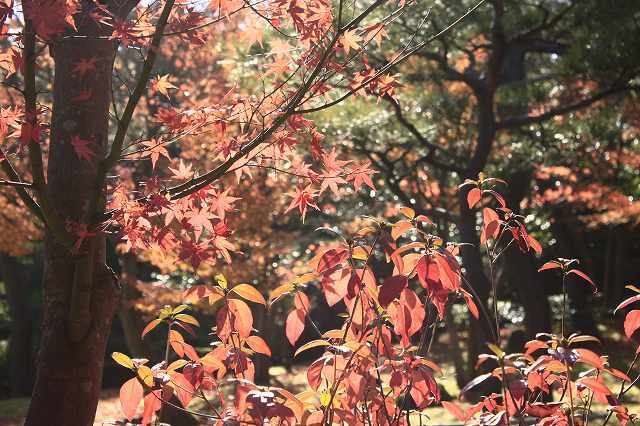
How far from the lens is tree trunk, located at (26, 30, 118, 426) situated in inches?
101

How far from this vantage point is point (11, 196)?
32.5 feet

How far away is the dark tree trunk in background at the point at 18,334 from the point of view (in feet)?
43.4

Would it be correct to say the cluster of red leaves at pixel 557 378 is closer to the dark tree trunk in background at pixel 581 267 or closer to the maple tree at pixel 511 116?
the maple tree at pixel 511 116

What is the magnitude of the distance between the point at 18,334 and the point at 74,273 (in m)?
11.9

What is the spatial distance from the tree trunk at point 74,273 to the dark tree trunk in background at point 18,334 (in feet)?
38.0

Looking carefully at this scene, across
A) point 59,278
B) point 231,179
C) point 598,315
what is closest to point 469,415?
point 59,278

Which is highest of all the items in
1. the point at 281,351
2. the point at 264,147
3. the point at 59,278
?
the point at 264,147

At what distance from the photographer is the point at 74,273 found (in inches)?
104

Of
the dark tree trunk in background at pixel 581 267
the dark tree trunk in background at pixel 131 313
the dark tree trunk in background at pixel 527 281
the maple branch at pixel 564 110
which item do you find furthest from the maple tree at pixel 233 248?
the dark tree trunk in background at pixel 581 267

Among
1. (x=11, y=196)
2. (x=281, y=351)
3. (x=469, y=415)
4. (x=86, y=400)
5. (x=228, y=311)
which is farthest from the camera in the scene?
(x=281, y=351)

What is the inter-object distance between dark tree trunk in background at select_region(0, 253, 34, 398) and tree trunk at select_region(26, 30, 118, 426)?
38.0 ft

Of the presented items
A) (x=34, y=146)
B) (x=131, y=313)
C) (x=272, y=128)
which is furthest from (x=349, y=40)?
(x=131, y=313)

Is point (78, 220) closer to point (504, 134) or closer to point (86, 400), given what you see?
point (86, 400)

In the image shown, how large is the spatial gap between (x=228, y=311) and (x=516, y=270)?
9002 mm
